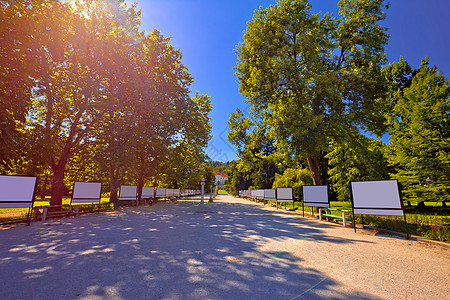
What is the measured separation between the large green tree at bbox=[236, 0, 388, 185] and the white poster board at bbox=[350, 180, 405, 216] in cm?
511

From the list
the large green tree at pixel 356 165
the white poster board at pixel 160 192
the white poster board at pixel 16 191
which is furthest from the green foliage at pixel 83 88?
the large green tree at pixel 356 165

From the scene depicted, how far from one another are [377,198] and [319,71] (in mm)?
9141

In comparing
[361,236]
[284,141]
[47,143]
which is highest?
[284,141]

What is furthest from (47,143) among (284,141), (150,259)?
(284,141)

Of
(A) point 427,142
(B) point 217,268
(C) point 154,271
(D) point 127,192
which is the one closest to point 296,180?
(A) point 427,142

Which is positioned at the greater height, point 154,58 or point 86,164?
point 154,58

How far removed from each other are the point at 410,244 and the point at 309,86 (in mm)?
10429

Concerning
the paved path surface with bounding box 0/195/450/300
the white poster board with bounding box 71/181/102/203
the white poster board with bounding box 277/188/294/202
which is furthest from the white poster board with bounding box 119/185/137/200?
the white poster board with bounding box 277/188/294/202

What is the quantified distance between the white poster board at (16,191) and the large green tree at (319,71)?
569 inches

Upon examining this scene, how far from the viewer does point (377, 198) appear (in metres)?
7.54

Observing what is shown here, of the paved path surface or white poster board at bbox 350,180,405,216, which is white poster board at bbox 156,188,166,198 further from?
white poster board at bbox 350,180,405,216

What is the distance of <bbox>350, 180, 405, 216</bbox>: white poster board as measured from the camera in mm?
7102

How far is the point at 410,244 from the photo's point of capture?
A: 5.99 metres

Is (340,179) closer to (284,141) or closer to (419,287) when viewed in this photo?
(284,141)
